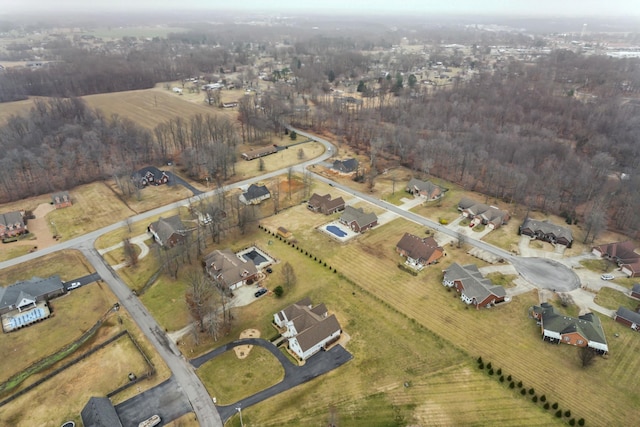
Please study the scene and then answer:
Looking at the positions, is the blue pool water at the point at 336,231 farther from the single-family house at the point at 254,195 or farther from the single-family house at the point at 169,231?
the single-family house at the point at 169,231

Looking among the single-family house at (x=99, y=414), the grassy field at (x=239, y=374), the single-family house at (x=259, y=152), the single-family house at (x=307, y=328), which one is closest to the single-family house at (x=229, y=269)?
the single-family house at (x=307, y=328)

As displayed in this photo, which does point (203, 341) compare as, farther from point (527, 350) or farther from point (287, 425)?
point (527, 350)

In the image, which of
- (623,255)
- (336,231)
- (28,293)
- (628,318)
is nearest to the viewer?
(628,318)

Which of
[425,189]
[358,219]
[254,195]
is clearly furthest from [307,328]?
[425,189]

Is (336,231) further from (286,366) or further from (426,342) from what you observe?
(286,366)

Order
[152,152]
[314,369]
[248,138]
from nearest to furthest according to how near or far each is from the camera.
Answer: [314,369], [152,152], [248,138]

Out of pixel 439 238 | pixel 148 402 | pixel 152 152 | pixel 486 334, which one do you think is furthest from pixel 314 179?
pixel 148 402

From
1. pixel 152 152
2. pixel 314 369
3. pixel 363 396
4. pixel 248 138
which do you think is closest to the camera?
pixel 363 396
